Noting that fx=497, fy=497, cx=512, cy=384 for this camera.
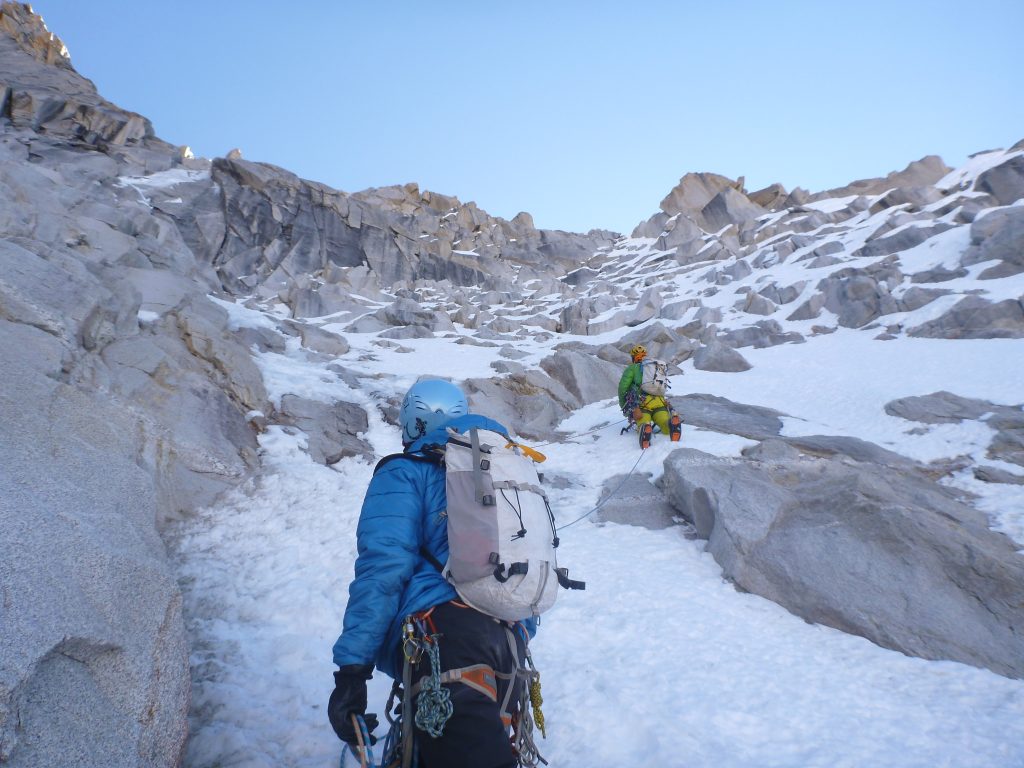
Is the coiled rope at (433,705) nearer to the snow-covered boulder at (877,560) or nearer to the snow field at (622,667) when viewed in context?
the snow field at (622,667)

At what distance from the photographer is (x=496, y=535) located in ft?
8.57

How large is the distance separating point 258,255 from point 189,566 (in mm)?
A: 60901

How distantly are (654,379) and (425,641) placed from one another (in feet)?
38.6

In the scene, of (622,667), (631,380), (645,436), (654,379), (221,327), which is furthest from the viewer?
(221,327)

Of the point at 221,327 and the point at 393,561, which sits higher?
the point at 221,327

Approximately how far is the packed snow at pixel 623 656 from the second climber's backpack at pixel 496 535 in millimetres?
2569

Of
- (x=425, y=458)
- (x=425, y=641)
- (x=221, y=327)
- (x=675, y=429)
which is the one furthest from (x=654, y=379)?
(x=221, y=327)

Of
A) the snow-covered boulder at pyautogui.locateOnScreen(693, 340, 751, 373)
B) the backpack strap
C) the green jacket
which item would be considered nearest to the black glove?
the backpack strap

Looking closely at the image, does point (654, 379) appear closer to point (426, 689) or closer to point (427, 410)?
point (427, 410)

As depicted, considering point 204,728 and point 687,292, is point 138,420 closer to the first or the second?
point 204,728

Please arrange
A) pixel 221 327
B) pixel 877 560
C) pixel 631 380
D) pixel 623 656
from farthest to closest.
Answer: pixel 221 327 < pixel 631 380 < pixel 877 560 < pixel 623 656

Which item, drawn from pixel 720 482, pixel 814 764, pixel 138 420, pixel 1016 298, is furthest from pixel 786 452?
pixel 1016 298

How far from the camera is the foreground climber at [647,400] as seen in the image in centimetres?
1295

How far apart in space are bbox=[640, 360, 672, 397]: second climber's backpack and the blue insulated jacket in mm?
10940
